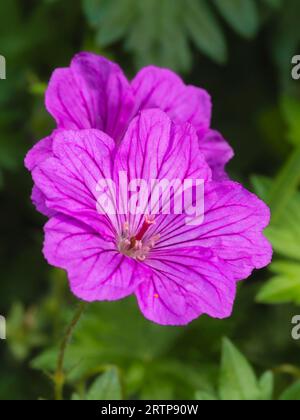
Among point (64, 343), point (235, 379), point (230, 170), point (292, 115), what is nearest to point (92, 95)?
point (64, 343)

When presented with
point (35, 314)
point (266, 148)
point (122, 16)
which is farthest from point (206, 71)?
point (35, 314)

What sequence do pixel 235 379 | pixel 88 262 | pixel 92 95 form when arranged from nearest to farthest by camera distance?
1. pixel 88 262
2. pixel 92 95
3. pixel 235 379

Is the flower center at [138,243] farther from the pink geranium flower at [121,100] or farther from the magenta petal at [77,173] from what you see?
the pink geranium flower at [121,100]

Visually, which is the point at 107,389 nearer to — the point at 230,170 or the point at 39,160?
the point at 39,160

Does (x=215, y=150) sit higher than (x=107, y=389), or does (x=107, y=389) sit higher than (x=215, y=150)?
(x=215, y=150)

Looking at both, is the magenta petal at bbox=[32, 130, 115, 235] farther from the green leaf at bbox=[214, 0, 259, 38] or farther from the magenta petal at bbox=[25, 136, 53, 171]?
the green leaf at bbox=[214, 0, 259, 38]

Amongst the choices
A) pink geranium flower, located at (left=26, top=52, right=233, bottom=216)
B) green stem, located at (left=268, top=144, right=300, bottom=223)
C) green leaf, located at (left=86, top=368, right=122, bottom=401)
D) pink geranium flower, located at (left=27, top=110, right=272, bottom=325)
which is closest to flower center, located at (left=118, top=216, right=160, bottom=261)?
pink geranium flower, located at (left=27, top=110, right=272, bottom=325)

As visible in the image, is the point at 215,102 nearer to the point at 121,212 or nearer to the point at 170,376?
the point at 170,376
